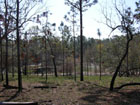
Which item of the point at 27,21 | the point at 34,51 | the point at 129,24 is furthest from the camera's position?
the point at 34,51

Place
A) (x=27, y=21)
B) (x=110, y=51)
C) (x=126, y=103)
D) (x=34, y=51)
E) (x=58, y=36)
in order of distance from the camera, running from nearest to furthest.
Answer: (x=126, y=103), (x=27, y=21), (x=58, y=36), (x=34, y=51), (x=110, y=51)

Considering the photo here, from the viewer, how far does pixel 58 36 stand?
2442 centimetres

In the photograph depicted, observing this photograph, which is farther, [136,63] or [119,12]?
[136,63]

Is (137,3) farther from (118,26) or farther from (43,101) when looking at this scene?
(43,101)

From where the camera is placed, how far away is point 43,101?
759 centimetres

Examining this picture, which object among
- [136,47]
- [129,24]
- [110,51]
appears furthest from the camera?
[110,51]

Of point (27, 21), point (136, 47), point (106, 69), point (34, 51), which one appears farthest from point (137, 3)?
point (106, 69)

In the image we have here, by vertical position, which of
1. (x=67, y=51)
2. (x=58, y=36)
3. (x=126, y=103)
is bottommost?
(x=126, y=103)

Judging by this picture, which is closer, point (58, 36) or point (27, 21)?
point (27, 21)

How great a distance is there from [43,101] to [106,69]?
27425 mm

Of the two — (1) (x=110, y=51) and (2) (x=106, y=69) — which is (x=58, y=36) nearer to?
(1) (x=110, y=51)

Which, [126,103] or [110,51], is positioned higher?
[110,51]

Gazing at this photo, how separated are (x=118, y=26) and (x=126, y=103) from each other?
460 centimetres

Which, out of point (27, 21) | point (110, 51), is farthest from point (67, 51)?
point (27, 21)
